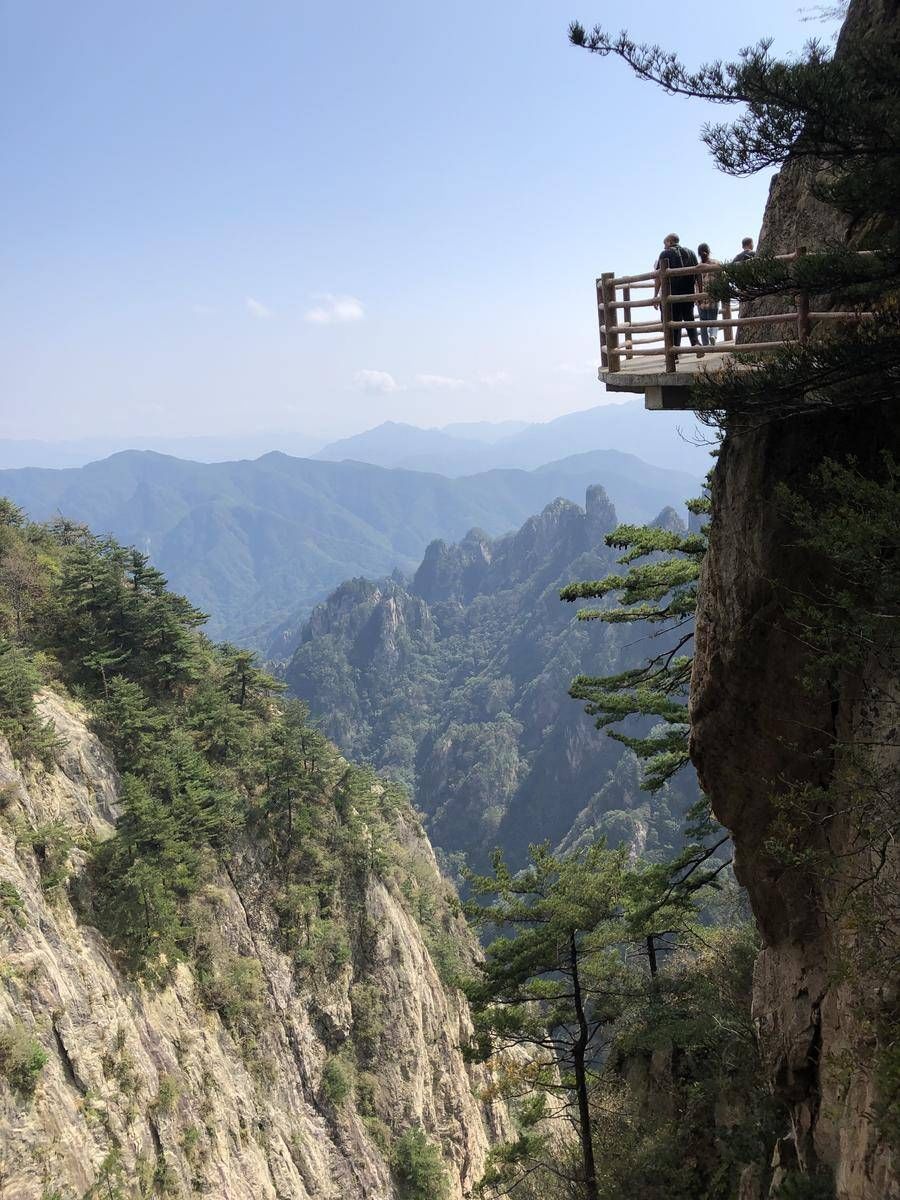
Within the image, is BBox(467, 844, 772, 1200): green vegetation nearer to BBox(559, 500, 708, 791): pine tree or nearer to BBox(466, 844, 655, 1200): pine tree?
BBox(466, 844, 655, 1200): pine tree

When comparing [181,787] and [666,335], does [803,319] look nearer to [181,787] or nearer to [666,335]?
[666,335]

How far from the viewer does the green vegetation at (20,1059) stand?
11797 millimetres

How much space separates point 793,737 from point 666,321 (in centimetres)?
467

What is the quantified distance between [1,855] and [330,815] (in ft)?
43.1

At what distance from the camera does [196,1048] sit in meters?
17.2

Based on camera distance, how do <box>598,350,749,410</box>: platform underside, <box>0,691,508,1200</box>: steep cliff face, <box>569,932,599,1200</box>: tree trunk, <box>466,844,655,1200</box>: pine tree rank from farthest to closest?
<box>0,691,508,1200</box>: steep cliff face
<box>569,932,599,1200</box>: tree trunk
<box>466,844,655,1200</box>: pine tree
<box>598,350,749,410</box>: platform underside

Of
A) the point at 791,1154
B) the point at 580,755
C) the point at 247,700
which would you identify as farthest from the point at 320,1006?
the point at 580,755

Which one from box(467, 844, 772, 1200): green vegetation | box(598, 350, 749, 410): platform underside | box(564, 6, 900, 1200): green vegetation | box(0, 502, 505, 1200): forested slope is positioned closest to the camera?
box(564, 6, 900, 1200): green vegetation

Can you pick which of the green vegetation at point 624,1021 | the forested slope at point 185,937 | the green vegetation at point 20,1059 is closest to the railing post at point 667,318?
the green vegetation at point 624,1021

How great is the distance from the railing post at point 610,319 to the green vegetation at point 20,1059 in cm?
1363

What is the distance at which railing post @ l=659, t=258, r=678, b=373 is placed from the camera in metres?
8.29

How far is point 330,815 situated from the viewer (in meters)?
26.0

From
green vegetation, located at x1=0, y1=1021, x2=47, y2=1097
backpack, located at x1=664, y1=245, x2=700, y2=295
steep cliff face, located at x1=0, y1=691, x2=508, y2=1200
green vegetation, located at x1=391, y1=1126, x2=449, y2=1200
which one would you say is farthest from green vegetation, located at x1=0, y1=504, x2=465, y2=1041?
backpack, located at x1=664, y1=245, x2=700, y2=295

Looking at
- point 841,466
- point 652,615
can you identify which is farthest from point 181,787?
point 841,466
